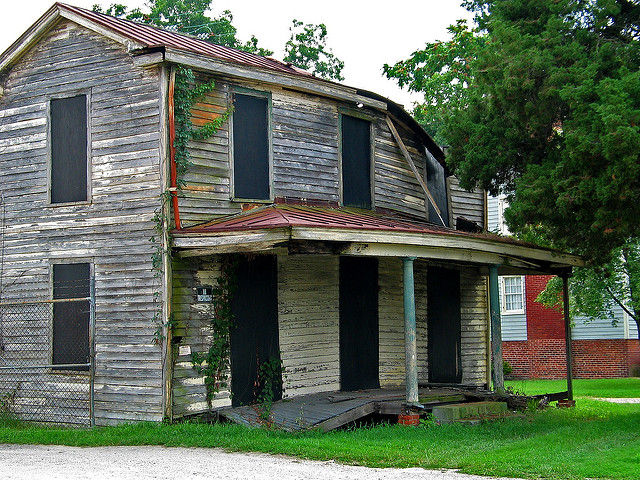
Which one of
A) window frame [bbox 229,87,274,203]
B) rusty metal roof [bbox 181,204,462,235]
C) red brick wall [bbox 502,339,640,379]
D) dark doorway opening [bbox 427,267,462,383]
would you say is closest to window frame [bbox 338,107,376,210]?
→ rusty metal roof [bbox 181,204,462,235]

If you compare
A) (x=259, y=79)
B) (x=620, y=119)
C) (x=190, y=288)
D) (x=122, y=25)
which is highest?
(x=122, y=25)

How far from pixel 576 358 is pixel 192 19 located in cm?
2049

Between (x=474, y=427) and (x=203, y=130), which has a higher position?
(x=203, y=130)

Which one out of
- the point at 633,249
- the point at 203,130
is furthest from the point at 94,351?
the point at 633,249

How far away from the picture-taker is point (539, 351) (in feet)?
90.0

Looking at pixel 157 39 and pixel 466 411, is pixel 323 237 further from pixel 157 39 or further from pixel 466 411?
pixel 157 39

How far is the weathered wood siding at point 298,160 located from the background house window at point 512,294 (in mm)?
11072

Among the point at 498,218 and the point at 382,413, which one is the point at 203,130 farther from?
the point at 498,218

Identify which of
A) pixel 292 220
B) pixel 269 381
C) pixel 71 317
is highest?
pixel 292 220

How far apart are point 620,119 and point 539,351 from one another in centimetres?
1723

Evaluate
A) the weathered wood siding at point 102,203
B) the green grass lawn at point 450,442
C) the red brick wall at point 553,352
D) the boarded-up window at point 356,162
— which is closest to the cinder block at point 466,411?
the green grass lawn at point 450,442

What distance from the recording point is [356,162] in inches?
631

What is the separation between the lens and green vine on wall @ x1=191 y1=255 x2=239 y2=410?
506 inches

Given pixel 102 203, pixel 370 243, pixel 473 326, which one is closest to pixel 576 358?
pixel 473 326
